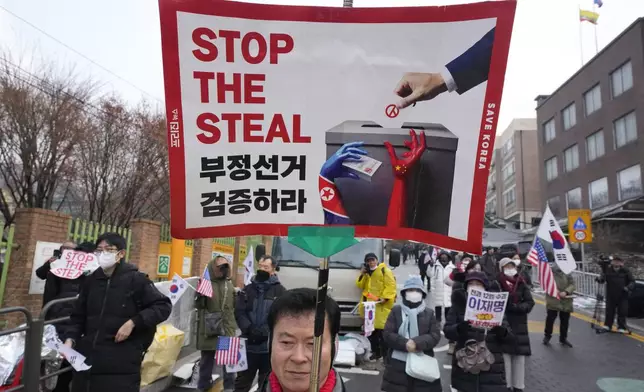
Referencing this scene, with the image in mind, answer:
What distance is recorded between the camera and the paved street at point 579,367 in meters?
7.02

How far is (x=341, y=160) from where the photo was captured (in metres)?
2.06

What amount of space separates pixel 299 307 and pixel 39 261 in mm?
6372

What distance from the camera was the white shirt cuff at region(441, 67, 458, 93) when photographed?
204 centimetres

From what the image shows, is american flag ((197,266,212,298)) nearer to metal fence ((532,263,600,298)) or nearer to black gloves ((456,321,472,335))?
black gloves ((456,321,472,335))

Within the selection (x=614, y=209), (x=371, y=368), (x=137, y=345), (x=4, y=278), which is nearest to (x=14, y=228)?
(x=4, y=278)

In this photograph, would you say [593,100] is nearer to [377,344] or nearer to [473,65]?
[377,344]

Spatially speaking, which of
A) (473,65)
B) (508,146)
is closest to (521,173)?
(508,146)

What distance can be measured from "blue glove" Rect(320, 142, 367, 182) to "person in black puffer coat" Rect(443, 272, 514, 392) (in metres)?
3.63

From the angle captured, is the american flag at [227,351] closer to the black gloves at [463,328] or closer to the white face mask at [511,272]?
the black gloves at [463,328]

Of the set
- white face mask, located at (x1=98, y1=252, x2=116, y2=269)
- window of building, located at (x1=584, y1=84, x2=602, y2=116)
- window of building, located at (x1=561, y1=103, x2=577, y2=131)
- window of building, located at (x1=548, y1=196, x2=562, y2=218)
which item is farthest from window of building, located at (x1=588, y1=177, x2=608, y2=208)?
white face mask, located at (x1=98, y1=252, x2=116, y2=269)

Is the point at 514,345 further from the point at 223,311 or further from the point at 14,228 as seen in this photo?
the point at 14,228

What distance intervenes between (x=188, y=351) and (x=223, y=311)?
1832mm

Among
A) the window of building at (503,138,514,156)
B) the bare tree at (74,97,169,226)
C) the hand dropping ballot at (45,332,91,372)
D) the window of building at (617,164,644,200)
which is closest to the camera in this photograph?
the hand dropping ballot at (45,332,91,372)

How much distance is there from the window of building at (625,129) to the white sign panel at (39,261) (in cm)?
2984
